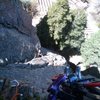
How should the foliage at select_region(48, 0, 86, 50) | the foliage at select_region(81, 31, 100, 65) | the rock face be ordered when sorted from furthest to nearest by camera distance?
the foliage at select_region(48, 0, 86, 50)
the foliage at select_region(81, 31, 100, 65)
the rock face

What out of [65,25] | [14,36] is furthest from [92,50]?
[14,36]

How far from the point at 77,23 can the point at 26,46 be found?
878 centimetres

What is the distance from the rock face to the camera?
1432 centimetres

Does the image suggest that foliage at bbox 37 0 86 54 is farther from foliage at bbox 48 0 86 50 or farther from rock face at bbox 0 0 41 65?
rock face at bbox 0 0 41 65

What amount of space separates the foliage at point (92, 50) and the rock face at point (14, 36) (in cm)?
615

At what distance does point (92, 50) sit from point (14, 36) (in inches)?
370

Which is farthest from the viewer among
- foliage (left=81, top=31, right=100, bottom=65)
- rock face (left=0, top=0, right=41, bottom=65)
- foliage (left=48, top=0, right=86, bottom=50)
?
foliage (left=48, top=0, right=86, bottom=50)

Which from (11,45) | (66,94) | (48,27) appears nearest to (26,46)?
(11,45)

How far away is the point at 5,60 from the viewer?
Result: 13586 mm

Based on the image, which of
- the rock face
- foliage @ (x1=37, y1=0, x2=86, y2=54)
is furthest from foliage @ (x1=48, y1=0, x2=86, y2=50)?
the rock face

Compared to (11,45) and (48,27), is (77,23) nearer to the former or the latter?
(48,27)

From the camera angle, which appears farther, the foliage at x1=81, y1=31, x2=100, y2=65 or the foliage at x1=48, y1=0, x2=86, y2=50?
the foliage at x1=48, y1=0, x2=86, y2=50

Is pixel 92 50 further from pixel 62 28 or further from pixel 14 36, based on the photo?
pixel 14 36

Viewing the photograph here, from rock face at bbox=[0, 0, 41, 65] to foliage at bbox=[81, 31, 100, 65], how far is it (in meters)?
6.15
